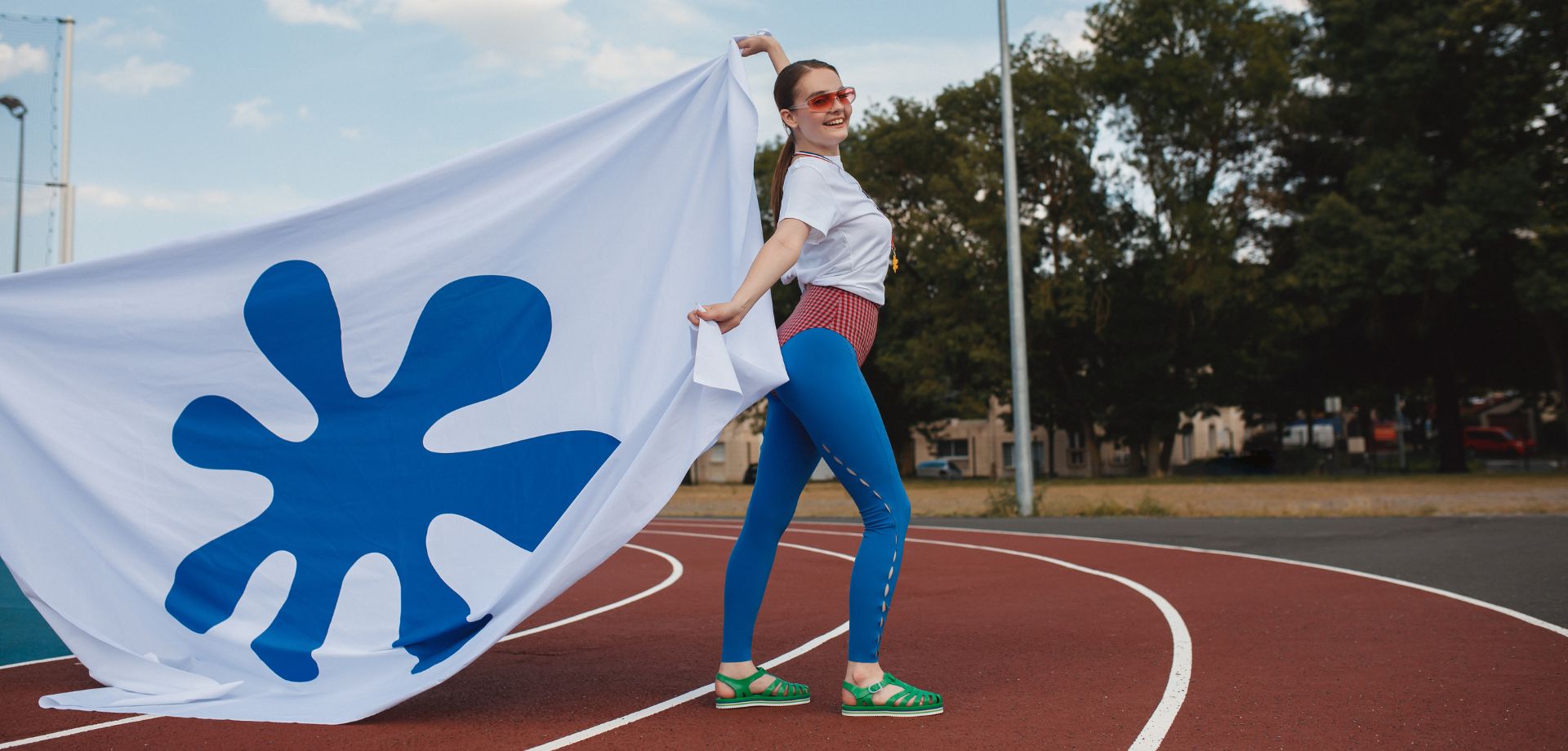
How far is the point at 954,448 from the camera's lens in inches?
3307

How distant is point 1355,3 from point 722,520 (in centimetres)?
2648

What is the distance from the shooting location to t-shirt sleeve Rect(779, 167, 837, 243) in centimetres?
443

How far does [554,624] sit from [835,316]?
3.66m

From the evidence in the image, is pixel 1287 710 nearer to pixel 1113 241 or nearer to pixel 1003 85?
pixel 1003 85

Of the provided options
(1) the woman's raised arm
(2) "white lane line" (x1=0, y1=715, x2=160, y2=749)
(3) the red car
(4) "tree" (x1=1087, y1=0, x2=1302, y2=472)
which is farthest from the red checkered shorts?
(3) the red car

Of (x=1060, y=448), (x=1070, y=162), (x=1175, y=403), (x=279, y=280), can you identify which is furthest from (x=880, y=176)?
(x=279, y=280)

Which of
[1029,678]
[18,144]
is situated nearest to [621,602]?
[1029,678]

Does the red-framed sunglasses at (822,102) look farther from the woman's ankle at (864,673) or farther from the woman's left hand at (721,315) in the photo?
the woman's ankle at (864,673)

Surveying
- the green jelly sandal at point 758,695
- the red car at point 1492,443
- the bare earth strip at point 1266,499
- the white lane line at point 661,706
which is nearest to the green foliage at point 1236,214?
the bare earth strip at point 1266,499

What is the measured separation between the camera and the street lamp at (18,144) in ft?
47.0

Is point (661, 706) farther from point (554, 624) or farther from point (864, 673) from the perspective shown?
point (554, 624)

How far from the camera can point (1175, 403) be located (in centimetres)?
4391

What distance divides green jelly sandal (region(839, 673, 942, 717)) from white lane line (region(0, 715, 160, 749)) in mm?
2604

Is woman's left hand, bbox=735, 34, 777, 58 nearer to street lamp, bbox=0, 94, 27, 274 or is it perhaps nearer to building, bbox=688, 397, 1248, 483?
street lamp, bbox=0, 94, 27, 274
